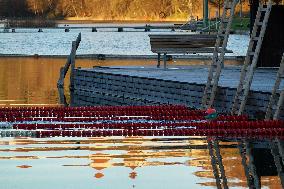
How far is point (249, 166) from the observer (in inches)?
546

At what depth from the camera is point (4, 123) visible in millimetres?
18016

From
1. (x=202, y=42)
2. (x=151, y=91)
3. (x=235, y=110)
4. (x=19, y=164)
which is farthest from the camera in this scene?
(x=202, y=42)

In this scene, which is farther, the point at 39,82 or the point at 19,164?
the point at 39,82

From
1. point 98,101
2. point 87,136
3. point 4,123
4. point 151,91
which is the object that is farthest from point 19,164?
point 98,101

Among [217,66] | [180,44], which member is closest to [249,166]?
[217,66]

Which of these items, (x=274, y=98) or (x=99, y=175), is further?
(x=274, y=98)

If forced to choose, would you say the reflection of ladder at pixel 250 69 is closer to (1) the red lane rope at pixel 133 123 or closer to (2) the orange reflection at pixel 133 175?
(1) the red lane rope at pixel 133 123

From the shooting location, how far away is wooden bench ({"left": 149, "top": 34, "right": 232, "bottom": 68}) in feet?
92.0

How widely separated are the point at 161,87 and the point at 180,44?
744cm

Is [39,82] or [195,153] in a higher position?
[195,153]

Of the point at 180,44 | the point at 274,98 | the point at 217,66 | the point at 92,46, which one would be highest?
the point at 217,66

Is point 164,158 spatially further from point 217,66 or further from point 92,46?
point 92,46

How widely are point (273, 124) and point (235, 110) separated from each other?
5.30 ft

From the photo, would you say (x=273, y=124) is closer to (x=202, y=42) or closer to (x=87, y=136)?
(x=87, y=136)
